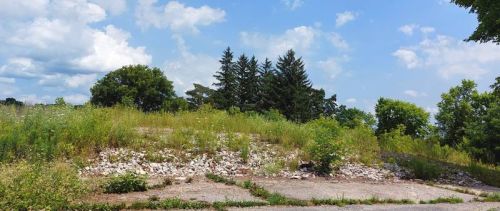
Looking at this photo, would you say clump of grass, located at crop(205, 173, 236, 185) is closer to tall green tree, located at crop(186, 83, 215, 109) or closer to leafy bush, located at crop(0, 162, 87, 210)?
leafy bush, located at crop(0, 162, 87, 210)

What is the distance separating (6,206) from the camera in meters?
6.18

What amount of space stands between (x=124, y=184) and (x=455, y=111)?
51270 millimetres

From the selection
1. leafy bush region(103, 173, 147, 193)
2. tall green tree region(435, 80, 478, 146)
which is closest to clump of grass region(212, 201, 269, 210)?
leafy bush region(103, 173, 147, 193)

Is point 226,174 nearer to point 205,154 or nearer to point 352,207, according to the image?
point 205,154

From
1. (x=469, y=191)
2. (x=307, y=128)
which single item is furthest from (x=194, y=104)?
(x=469, y=191)

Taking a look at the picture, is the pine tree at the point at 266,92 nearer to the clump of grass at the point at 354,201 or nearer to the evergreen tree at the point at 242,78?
the evergreen tree at the point at 242,78

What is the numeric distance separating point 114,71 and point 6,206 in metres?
63.5

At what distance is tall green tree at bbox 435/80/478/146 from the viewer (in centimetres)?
5259

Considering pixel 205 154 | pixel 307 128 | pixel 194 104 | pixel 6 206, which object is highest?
pixel 194 104

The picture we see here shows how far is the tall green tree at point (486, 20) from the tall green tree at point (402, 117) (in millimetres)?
47531

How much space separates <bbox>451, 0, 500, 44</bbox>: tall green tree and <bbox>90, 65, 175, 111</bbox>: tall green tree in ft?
168

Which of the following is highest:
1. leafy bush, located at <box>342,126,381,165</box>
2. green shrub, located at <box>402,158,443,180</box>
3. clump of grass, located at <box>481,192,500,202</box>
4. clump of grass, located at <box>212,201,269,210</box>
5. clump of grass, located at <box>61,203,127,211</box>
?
leafy bush, located at <box>342,126,381,165</box>

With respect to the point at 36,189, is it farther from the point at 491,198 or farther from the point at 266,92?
the point at 266,92

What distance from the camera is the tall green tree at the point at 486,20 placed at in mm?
14867
